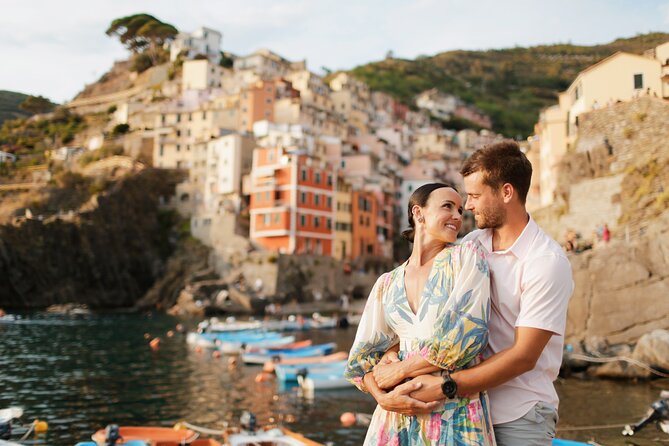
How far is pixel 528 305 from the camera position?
345 cm

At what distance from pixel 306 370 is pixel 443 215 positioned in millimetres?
19316

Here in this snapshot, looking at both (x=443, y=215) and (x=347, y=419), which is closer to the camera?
(x=443, y=215)

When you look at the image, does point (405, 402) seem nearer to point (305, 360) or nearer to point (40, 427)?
point (40, 427)

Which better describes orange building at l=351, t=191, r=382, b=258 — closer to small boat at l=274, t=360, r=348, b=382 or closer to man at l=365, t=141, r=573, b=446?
small boat at l=274, t=360, r=348, b=382

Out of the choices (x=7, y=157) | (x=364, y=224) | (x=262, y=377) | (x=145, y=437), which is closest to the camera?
(x=145, y=437)

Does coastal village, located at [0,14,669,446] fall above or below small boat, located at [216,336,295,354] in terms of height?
above

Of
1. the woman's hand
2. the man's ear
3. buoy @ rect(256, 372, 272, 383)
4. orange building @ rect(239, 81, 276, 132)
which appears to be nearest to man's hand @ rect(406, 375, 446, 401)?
the woman's hand

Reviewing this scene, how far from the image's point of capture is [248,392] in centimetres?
2145

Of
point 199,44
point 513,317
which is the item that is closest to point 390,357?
point 513,317

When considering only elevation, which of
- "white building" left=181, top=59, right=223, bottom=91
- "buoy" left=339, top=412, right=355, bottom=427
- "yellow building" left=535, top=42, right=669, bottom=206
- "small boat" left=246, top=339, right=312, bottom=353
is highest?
"white building" left=181, top=59, right=223, bottom=91

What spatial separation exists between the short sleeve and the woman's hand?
2.50ft

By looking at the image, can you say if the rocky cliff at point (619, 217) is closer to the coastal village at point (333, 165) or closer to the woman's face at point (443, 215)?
the coastal village at point (333, 165)

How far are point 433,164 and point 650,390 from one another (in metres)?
75.9

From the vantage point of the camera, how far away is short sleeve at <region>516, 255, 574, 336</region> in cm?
341
